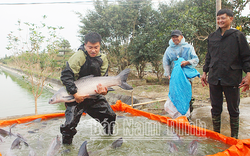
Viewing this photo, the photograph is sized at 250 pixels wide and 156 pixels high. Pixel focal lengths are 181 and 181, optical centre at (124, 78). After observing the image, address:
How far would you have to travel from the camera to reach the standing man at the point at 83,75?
2.40m

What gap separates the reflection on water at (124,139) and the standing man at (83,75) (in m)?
0.32

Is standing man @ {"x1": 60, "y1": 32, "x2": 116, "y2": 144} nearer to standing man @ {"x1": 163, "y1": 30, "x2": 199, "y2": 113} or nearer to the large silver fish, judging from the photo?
the large silver fish

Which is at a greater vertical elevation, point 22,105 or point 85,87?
point 85,87

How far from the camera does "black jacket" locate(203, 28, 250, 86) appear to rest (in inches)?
96.3

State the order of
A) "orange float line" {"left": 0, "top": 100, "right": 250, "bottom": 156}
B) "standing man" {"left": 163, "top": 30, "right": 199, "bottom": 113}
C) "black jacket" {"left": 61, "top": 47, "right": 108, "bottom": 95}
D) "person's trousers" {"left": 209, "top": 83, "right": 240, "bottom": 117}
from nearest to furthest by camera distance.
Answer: "orange float line" {"left": 0, "top": 100, "right": 250, "bottom": 156} → "black jacket" {"left": 61, "top": 47, "right": 108, "bottom": 95} → "person's trousers" {"left": 209, "top": 83, "right": 240, "bottom": 117} → "standing man" {"left": 163, "top": 30, "right": 199, "bottom": 113}

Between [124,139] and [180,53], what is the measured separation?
2.01 meters

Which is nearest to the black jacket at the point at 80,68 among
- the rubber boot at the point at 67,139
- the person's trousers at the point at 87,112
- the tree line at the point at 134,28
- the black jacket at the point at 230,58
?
the person's trousers at the point at 87,112

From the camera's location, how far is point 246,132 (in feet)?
9.61

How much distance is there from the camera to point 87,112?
2.77m

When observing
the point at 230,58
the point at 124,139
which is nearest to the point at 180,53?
the point at 230,58

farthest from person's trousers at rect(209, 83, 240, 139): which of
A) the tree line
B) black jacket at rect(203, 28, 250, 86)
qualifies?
the tree line

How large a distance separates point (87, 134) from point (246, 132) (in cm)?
264

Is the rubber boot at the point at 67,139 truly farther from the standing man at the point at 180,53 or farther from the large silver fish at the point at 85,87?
the standing man at the point at 180,53

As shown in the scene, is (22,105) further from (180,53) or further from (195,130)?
(195,130)
